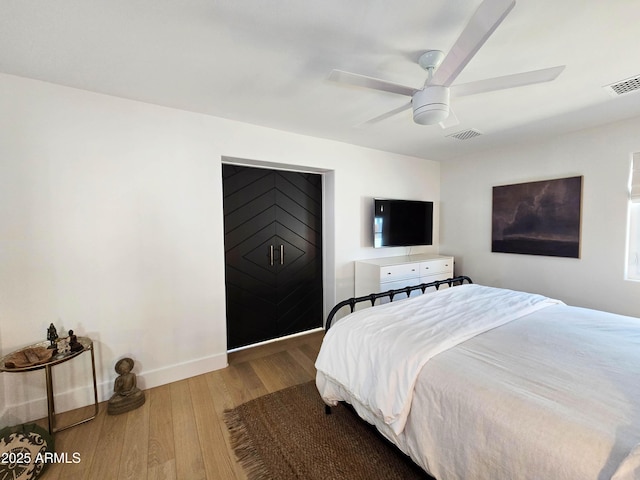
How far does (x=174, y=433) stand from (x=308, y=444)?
3.07 feet

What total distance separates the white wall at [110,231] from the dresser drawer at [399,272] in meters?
1.83

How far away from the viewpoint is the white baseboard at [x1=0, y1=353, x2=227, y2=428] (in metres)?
1.88

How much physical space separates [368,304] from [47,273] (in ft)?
10.1

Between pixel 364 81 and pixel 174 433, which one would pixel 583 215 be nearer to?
pixel 364 81

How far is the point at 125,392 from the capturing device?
6.77ft

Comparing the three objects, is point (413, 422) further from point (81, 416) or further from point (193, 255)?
point (81, 416)

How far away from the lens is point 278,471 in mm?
1510

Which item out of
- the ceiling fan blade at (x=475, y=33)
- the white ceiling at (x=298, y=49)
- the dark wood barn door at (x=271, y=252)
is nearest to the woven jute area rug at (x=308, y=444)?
the dark wood barn door at (x=271, y=252)

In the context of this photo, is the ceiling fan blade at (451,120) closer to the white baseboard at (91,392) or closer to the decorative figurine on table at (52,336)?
the white baseboard at (91,392)

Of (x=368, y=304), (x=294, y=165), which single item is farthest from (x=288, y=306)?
(x=294, y=165)

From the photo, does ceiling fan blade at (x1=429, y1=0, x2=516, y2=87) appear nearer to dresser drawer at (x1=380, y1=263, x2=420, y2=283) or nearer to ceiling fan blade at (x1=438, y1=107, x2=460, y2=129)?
ceiling fan blade at (x1=438, y1=107, x2=460, y2=129)

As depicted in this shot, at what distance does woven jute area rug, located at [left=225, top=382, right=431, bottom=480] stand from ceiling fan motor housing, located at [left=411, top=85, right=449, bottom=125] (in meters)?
1.99

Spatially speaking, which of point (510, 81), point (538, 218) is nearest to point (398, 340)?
point (510, 81)

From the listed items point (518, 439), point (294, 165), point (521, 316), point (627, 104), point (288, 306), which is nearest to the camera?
point (518, 439)
